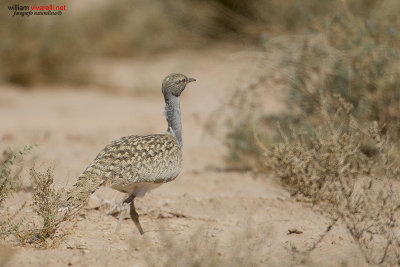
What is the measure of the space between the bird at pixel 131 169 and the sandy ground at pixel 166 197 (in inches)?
12.1

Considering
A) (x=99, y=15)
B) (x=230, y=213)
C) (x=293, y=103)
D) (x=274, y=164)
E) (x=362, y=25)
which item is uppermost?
(x=99, y=15)

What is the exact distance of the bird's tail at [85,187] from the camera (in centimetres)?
356

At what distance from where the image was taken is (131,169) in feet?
12.4

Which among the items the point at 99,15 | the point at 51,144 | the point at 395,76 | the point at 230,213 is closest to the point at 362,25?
the point at 395,76

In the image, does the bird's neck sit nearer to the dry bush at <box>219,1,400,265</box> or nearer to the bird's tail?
the dry bush at <box>219,1,400,265</box>

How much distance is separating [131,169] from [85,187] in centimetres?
33

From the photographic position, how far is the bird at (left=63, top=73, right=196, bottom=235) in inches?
143

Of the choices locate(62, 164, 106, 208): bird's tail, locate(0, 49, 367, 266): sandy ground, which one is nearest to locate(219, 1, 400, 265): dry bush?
locate(0, 49, 367, 266): sandy ground

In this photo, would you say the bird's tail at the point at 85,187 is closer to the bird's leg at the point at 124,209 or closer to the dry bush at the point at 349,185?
the bird's leg at the point at 124,209

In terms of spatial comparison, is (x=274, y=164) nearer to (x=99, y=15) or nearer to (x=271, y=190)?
(x=271, y=190)

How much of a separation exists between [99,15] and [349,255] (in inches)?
422

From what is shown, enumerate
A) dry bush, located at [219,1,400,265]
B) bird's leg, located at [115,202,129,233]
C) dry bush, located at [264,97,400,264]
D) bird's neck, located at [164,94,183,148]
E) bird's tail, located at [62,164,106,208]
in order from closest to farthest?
dry bush, located at [264,97,400,264]
bird's tail, located at [62,164,106,208]
bird's leg, located at [115,202,129,233]
bird's neck, located at [164,94,183,148]
dry bush, located at [219,1,400,265]

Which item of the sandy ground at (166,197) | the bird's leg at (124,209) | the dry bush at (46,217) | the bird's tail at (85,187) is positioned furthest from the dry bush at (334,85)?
the dry bush at (46,217)

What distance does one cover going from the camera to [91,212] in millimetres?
4453
